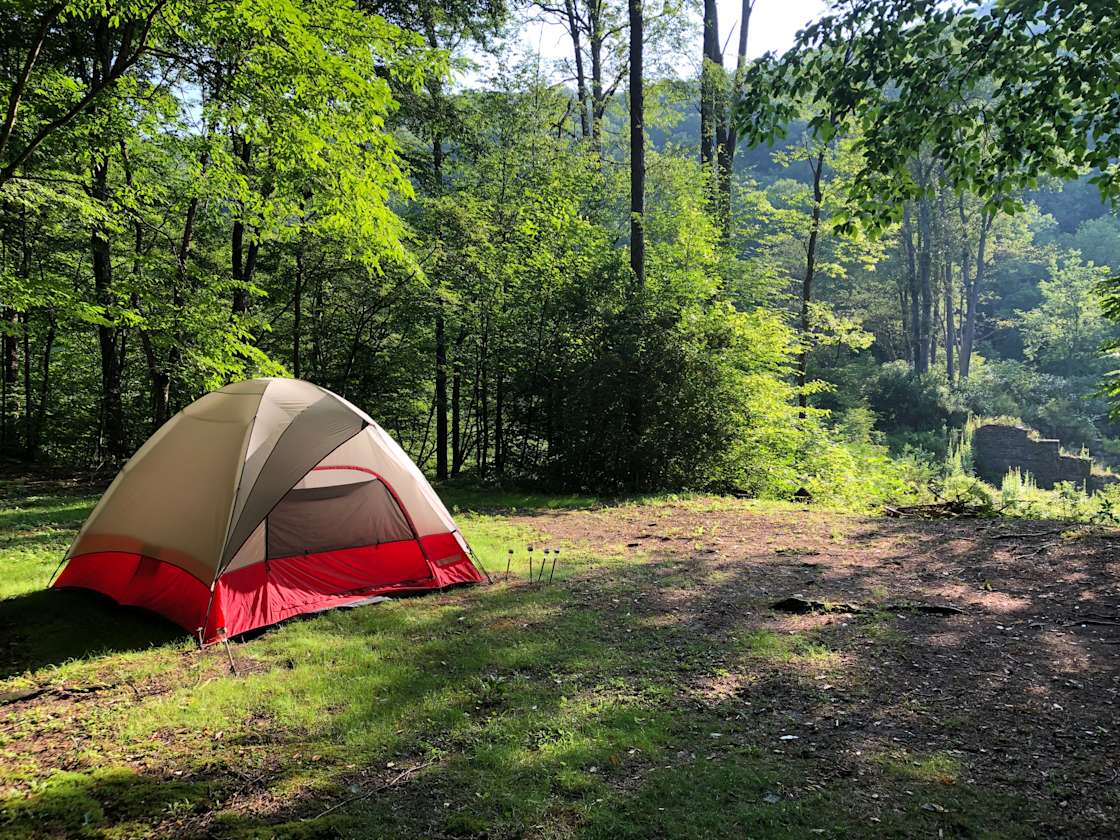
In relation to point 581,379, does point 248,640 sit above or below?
below

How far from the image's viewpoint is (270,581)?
512cm

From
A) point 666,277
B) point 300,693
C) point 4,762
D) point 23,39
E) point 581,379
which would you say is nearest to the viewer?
point 4,762

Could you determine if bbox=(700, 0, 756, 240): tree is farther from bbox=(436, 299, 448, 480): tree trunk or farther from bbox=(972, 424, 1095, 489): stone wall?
bbox=(972, 424, 1095, 489): stone wall

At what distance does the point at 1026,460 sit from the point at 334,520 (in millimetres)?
23723

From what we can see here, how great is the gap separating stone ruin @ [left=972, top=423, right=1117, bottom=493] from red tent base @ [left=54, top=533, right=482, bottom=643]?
21026 millimetres

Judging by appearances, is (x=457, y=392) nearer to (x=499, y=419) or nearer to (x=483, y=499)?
(x=499, y=419)

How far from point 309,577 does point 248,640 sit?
738 millimetres

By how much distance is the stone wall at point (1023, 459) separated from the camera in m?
21.0

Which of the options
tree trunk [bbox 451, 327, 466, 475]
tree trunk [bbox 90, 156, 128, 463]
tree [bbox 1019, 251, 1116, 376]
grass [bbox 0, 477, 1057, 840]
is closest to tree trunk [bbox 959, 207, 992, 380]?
tree [bbox 1019, 251, 1116, 376]

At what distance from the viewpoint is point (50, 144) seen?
25.0ft

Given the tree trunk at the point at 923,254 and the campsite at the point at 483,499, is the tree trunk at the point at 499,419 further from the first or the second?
the tree trunk at the point at 923,254

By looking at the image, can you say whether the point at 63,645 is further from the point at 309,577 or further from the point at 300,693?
the point at 300,693

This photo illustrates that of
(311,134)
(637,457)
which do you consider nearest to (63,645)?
(311,134)

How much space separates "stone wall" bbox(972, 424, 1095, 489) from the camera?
21000 millimetres
